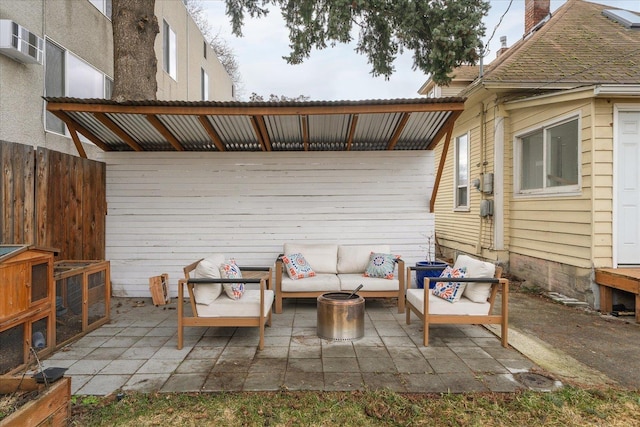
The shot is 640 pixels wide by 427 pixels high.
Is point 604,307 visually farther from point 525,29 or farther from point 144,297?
point 525,29

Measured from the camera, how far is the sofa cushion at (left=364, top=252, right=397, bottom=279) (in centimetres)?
557

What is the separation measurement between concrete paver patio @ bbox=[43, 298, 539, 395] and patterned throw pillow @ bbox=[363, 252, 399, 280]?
0.77m

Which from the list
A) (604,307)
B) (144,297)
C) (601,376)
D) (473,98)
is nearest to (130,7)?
(144,297)

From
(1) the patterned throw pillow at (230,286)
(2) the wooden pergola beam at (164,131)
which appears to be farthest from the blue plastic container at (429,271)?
(2) the wooden pergola beam at (164,131)

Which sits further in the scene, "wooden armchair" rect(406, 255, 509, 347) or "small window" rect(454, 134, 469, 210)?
"small window" rect(454, 134, 469, 210)

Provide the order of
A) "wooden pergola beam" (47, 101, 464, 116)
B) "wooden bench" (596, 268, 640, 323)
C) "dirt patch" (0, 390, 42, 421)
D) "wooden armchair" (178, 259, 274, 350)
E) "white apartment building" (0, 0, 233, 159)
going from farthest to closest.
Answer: "white apartment building" (0, 0, 233, 159)
"wooden pergola beam" (47, 101, 464, 116)
"wooden bench" (596, 268, 640, 323)
"wooden armchair" (178, 259, 274, 350)
"dirt patch" (0, 390, 42, 421)

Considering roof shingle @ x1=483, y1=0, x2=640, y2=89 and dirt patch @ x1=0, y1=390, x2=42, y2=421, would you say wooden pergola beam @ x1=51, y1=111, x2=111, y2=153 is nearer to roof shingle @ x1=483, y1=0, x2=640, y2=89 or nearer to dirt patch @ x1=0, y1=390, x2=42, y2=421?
dirt patch @ x1=0, y1=390, x2=42, y2=421

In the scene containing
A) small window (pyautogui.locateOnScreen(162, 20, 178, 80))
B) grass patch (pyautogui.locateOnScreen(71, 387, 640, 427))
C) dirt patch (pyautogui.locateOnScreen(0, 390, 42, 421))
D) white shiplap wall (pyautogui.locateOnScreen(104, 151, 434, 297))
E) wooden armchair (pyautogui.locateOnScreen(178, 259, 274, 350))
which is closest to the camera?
dirt patch (pyautogui.locateOnScreen(0, 390, 42, 421))

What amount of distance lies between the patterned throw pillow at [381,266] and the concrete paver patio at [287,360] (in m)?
0.77

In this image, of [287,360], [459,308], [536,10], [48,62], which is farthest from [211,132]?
[536,10]

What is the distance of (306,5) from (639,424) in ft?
29.8

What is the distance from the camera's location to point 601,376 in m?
3.41

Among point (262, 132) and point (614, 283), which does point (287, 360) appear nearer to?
point (262, 132)

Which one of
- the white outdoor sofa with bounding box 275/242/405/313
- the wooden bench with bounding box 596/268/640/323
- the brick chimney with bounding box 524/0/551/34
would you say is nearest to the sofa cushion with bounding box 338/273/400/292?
the white outdoor sofa with bounding box 275/242/405/313
